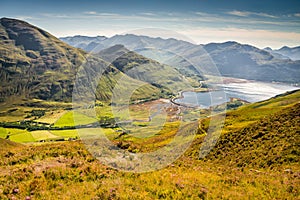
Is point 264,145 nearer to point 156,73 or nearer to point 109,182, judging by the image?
point 156,73

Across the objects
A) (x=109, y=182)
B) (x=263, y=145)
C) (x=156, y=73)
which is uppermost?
(x=156, y=73)

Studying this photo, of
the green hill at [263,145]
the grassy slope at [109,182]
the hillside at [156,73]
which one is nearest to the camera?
the grassy slope at [109,182]

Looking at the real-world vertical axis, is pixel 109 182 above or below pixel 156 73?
below

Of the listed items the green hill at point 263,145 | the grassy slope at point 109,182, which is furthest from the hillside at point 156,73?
the green hill at point 263,145

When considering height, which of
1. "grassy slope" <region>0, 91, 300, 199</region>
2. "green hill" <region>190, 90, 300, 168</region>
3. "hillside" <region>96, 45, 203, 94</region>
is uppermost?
"hillside" <region>96, 45, 203, 94</region>

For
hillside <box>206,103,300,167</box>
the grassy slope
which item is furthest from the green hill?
the grassy slope

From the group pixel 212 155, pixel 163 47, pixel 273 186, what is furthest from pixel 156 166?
pixel 212 155

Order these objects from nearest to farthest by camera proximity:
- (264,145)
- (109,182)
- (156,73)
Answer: (109,182)
(156,73)
(264,145)

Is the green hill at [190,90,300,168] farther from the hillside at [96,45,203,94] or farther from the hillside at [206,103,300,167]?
the hillside at [96,45,203,94]

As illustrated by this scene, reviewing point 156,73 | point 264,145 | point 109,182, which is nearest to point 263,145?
point 264,145

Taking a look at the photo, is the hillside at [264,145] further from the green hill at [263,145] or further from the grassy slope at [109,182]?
the grassy slope at [109,182]

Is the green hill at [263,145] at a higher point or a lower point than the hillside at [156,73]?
lower
